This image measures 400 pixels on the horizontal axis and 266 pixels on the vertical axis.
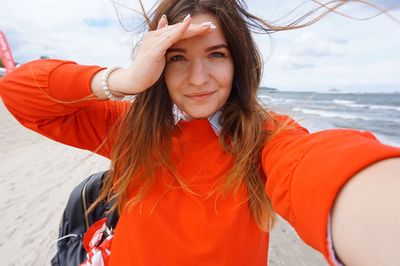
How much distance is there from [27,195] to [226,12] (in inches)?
158

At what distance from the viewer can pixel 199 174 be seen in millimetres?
958

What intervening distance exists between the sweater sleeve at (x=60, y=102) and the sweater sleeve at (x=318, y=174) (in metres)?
0.76

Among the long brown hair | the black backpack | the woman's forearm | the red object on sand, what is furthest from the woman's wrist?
the red object on sand

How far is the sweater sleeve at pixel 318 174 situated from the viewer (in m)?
0.49

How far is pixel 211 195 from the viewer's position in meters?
0.91

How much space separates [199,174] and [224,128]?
0.67ft

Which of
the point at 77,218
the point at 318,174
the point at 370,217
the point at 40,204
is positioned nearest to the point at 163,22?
the point at 318,174

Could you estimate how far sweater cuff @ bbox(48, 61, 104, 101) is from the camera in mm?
1046

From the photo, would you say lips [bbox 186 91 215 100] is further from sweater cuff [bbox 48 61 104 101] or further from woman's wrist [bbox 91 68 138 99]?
sweater cuff [bbox 48 61 104 101]

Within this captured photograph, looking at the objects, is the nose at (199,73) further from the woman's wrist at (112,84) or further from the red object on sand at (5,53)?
the red object on sand at (5,53)

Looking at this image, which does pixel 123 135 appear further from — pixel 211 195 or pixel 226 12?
pixel 226 12

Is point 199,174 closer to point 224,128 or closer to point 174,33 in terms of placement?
point 224,128

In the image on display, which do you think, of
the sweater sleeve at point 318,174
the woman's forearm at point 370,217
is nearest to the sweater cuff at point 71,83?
the sweater sleeve at point 318,174

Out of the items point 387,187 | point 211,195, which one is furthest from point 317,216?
point 211,195
